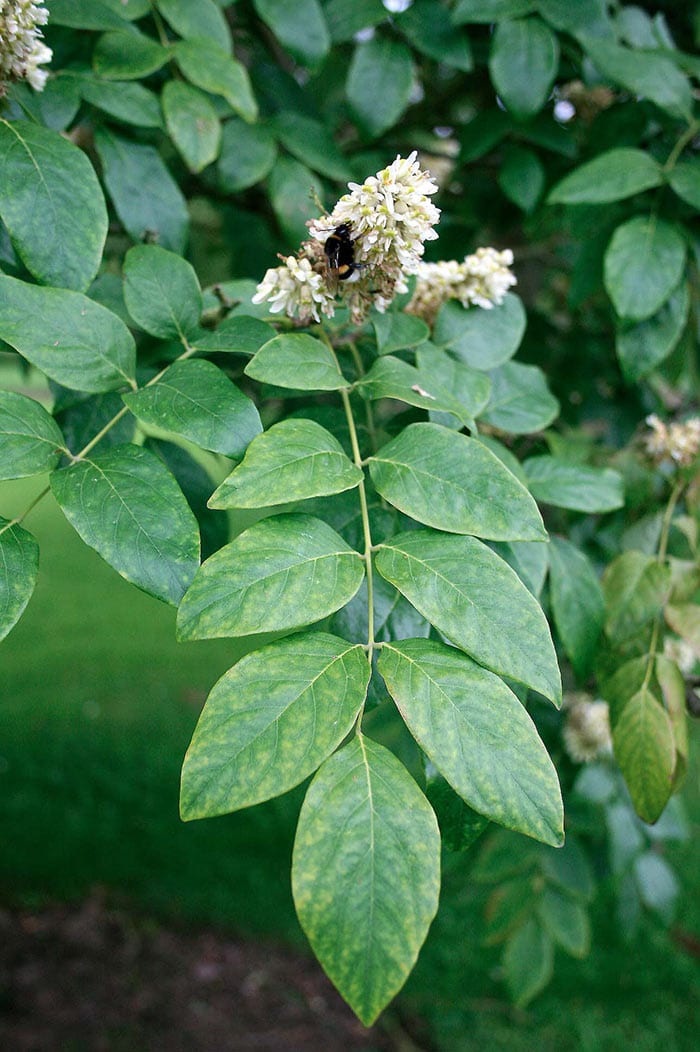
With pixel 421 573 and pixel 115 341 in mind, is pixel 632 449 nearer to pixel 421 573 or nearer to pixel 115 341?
pixel 421 573

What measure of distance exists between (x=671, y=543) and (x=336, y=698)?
104 centimetres

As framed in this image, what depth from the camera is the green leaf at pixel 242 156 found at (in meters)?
1.51

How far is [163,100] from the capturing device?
130 centimetres

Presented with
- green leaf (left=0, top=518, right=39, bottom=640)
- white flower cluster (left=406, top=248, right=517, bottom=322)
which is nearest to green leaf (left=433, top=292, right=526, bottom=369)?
white flower cluster (left=406, top=248, right=517, bottom=322)

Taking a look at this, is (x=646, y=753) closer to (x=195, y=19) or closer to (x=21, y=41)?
(x=21, y=41)

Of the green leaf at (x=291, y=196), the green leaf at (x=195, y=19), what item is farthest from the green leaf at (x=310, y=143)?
the green leaf at (x=195, y=19)

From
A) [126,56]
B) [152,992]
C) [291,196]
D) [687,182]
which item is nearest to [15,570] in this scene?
[126,56]

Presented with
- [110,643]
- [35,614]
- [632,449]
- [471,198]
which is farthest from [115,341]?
[35,614]

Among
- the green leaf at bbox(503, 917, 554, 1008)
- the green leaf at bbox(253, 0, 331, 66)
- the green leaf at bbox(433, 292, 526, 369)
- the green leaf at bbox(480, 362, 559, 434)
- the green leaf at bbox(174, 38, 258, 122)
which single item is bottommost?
the green leaf at bbox(503, 917, 554, 1008)

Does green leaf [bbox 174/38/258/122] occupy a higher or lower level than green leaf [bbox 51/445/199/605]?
higher

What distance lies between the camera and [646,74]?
1.44 metres

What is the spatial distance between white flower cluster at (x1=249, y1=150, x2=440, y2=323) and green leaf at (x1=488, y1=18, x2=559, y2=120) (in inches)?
26.2

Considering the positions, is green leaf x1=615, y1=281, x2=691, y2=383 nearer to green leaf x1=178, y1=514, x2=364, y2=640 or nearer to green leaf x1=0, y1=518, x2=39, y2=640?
green leaf x1=178, y1=514, x2=364, y2=640

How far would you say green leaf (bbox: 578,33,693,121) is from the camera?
1.43 m
